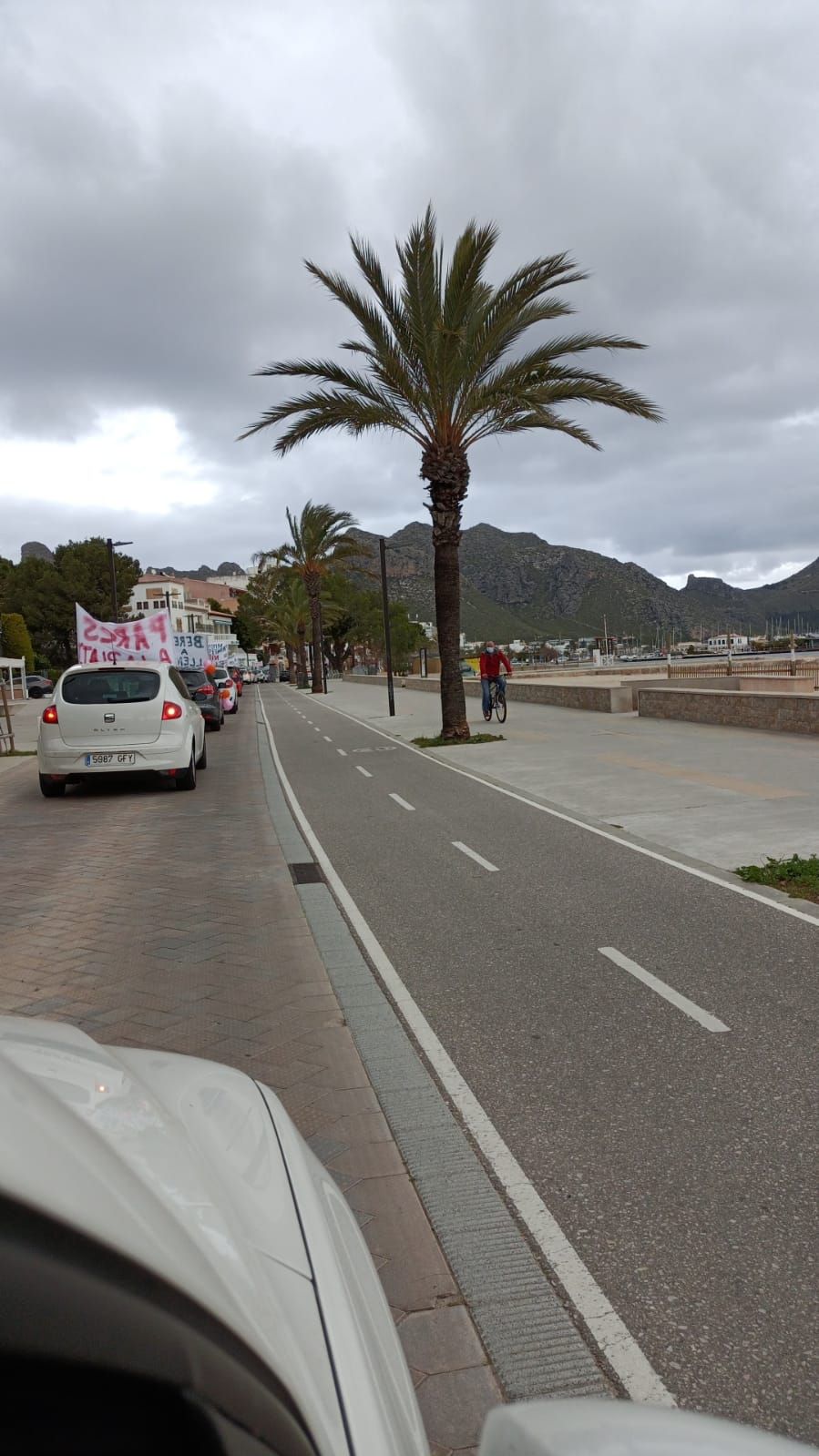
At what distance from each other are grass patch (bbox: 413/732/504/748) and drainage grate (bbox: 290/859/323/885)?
1093 centimetres

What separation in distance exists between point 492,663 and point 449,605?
2.74 metres

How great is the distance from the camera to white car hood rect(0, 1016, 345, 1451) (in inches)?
42.6

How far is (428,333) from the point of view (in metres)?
18.8

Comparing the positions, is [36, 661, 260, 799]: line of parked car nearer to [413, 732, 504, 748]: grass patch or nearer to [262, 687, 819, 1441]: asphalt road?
[262, 687, 819, 1441]: asphalt road

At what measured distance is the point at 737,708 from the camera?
20109mm

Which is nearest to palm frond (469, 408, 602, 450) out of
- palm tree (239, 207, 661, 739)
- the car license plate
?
palm tree (239, 207, 661, 739)

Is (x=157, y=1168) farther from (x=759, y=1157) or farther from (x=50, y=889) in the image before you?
(x=50, y=889)

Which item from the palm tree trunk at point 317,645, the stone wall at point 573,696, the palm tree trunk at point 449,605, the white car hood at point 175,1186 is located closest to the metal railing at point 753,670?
the stone wall at point 573,696

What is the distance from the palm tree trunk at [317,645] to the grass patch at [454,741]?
112ft

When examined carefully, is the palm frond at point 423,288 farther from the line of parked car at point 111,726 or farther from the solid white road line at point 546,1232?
the solid white road line at point 546,1232

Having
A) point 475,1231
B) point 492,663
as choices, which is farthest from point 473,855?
point 492,663

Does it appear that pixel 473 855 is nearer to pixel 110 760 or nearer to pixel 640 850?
pixel 640 850

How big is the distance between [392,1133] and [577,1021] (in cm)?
135

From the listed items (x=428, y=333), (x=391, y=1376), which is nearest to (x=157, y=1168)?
(x=391, y=1376)
